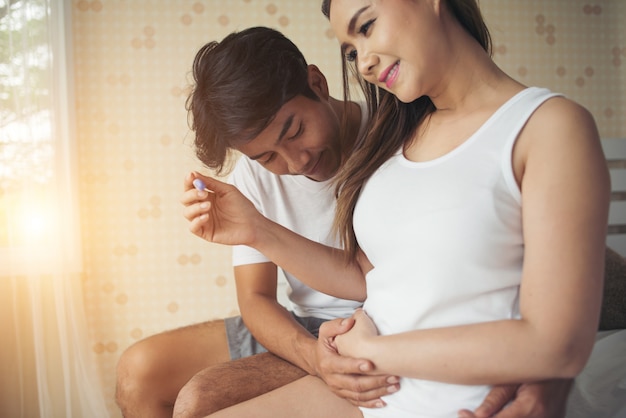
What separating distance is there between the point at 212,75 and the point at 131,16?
174 cm

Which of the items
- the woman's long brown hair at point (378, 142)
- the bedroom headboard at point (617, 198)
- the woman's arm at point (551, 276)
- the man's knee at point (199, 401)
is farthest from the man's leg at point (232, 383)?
the bedroom headboard at point (617, 198)

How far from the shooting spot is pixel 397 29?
1.00m

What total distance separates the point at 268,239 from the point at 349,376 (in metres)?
0.36

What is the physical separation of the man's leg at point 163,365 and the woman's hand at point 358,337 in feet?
2.41

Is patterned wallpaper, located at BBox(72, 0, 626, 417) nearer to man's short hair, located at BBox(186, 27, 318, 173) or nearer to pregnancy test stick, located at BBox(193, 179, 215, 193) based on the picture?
man's short hair, located at BBox(186, 27, 318, 173)

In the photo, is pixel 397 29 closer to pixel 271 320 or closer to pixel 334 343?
pixel 334 343

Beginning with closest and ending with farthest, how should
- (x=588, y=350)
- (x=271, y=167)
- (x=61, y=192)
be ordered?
(x=588, y=350) → (x=271, y=167) → (x=61, y=192)

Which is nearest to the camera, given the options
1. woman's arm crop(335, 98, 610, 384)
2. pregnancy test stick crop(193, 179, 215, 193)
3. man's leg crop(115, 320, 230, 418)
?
woman's arm crop(335, 98, 610, 384)

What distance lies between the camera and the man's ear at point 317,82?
60.6 inches

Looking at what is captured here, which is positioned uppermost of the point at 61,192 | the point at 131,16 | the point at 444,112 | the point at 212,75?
the point at 131,16

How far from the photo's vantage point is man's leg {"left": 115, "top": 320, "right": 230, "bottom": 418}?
1649mm

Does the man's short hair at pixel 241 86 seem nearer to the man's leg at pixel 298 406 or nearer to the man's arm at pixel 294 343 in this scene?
the man's arm at pixel 294 343

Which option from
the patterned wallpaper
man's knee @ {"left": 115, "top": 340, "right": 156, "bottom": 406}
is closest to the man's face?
man's knee @ {"left": 115, "top": 340, "right": 156, "bottom": 406}

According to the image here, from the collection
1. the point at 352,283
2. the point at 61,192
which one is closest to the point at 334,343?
the point at 352,283
